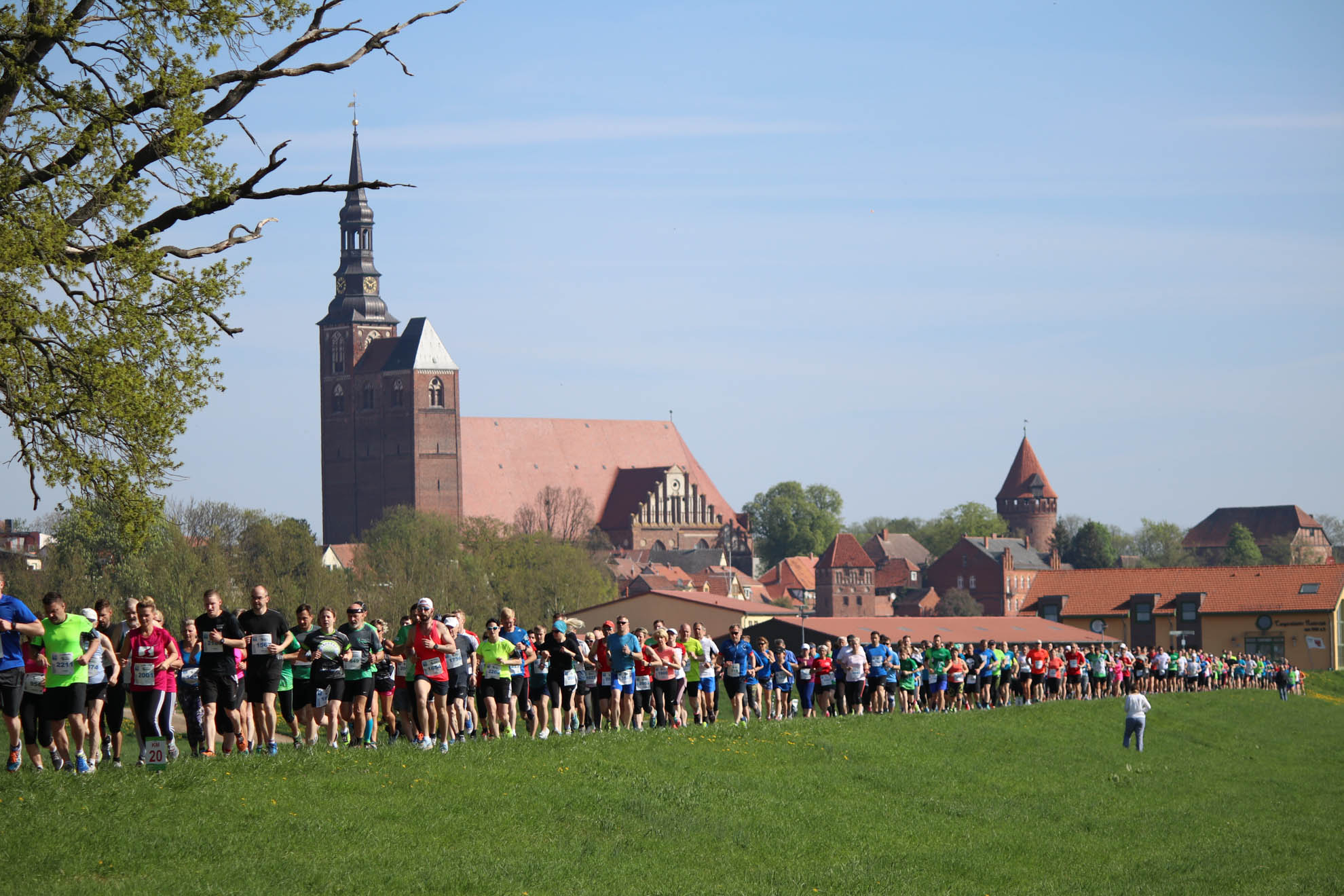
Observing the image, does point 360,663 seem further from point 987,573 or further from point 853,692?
point 987,573

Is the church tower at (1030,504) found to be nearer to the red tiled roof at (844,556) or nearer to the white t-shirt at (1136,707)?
the red tiled roof at (844,556)

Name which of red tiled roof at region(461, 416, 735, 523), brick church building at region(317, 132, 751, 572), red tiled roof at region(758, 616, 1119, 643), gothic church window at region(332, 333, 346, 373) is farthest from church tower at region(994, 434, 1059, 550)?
red tiled roof at region(758, 616, 1119, 643)

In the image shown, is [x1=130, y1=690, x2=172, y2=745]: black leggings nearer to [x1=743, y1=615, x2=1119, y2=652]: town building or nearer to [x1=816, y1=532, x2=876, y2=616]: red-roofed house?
[x1=743, y1=615, x2=1119, y2=652]: town building

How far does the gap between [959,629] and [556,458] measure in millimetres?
88419

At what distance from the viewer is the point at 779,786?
65.3ft

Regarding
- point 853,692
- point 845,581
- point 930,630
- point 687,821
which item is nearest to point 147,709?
point 687,821

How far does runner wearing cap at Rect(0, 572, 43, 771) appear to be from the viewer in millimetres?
15109

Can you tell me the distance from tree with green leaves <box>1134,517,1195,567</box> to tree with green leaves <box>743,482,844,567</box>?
35042 mm

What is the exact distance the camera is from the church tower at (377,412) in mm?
133625

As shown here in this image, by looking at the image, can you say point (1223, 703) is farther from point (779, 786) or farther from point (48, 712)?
point (48, 712)

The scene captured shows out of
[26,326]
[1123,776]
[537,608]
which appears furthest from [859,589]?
[26,326]

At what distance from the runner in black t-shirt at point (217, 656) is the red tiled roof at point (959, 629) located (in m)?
47.7

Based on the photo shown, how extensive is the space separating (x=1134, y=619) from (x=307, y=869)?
75909 millimetres

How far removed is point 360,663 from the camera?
17.6 meters
